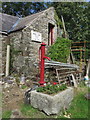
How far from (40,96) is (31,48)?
3.60 m

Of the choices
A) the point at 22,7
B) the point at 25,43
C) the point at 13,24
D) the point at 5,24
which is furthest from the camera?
the point at 22,7

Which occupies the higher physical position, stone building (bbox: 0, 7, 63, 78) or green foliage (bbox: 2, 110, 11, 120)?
stone building (bbox: 0, 7, 63, 78)

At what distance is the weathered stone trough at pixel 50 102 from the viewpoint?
7.88 feet

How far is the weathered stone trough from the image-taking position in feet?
7.88

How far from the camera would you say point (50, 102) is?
239cm

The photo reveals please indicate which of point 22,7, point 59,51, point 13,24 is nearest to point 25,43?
point 59,51

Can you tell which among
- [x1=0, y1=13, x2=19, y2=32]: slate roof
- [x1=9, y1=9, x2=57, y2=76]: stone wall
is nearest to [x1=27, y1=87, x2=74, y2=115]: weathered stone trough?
[x1=9, y1=9, x2=57, y2=76]: stone wall

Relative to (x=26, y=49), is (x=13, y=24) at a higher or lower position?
higher

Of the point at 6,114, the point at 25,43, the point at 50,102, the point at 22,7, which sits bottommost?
the point at 6,114

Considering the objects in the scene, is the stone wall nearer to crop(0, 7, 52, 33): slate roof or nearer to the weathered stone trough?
crop(0, 7, 52, 33): slate roof

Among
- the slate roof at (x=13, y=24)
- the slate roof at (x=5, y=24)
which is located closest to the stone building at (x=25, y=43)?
the slate roof at (x=13, y=24)

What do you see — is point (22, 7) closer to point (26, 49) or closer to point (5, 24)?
point (5, 24)

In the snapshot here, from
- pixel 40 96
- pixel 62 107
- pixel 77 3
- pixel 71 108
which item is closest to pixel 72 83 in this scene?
pixel 71 108

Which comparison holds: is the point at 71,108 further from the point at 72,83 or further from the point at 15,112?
the point at 72,83
